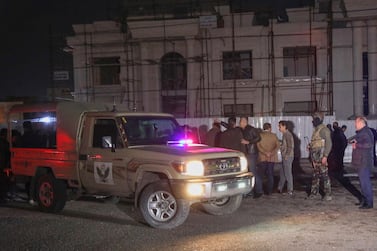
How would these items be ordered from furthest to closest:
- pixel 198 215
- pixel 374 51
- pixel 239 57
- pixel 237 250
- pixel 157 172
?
pixel 239 57 < pixel 374 51 < pixel 198 215 < pixel 157 172 < pixel 237 250

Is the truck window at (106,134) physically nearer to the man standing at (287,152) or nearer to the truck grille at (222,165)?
the truck grille at (222,165)

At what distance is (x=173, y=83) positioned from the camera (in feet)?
98.2

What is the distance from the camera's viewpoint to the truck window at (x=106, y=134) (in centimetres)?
930

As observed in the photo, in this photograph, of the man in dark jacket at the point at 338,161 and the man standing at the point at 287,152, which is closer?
the man standing at the point at 287,152

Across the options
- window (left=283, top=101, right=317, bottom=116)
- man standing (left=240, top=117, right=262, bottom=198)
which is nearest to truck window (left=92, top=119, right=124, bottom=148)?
man standing (left=240, top=117, right=262, bottom=198)

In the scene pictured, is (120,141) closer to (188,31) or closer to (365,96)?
(188,31)

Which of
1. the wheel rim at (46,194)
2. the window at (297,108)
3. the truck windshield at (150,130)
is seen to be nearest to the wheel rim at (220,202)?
the truck windshield at (150,130)

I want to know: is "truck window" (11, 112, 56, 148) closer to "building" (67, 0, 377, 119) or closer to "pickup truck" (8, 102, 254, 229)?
"pickup truck" (8, 102, 254, 229)

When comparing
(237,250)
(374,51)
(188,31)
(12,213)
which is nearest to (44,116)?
(12,213)

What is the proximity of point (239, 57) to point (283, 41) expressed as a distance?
255cm

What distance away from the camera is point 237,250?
7.16 meters

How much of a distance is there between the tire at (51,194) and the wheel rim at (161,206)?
237 cm

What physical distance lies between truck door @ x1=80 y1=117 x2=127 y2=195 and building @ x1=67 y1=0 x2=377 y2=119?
18.5 meters

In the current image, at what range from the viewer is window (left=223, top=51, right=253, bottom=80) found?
29.0m
